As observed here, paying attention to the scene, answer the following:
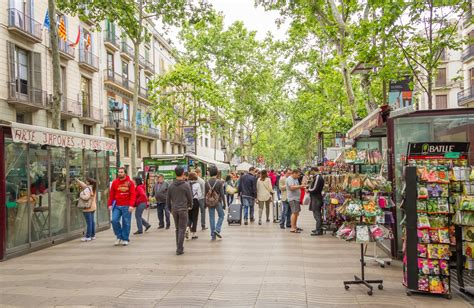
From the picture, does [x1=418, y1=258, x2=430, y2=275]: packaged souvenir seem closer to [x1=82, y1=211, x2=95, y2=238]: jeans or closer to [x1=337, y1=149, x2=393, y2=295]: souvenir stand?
[x1=337, y1=149, x2=393, y2=295]: souvenir stand

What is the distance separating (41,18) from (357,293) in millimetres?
23655

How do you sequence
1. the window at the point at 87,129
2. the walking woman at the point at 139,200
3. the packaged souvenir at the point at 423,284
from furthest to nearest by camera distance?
the window at the point at 87,129, the walking woman at the point at 139,200, the packaged souvenir at the point at 423,284

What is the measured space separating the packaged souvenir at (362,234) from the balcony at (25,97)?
1924cm

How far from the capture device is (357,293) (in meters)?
6.00

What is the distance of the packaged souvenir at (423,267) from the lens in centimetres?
583

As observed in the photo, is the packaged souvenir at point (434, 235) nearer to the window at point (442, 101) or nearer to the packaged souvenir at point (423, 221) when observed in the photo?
the packaged souvenir at point (423, 221)

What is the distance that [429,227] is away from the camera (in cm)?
586

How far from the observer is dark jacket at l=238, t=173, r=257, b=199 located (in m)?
13.9

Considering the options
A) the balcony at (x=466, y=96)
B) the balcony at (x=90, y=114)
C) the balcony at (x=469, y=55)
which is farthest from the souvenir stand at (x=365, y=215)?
the balcony at (x=469, y=55)

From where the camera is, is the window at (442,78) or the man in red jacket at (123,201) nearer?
the man in red jacket at (123,201)

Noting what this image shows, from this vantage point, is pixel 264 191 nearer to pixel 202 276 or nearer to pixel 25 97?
pixel 202 276

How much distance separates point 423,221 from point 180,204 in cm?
496

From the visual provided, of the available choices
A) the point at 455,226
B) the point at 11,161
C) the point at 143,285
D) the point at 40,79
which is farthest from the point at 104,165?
the point at 40,79

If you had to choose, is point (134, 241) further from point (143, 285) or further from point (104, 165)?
point (143, 285)
